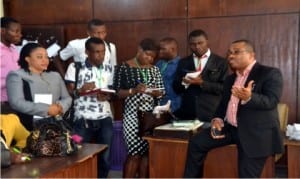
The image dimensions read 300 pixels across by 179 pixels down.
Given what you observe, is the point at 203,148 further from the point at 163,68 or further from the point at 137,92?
the point at 163,68

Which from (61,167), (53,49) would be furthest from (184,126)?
(53,49)

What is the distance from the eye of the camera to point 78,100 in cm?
349

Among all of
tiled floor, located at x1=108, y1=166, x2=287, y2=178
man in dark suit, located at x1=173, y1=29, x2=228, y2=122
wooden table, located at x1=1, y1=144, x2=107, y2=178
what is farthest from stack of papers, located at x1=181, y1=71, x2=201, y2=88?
tiled floor, located at x1=108, y1=166, x2=287, y2=178

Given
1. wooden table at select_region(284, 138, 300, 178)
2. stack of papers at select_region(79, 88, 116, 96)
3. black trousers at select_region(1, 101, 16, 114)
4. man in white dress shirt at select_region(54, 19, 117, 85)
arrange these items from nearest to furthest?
1. black trousers at select_region(1, 101, 16, 114)
2. wooden table at select_region(284, 138, 300, 178)
3. stack of papers at select_region(79, 88, 116, 96)
4. man in white dress shirt at select_region(54, 19, 117, 85)

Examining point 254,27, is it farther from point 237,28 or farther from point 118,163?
point 118,163

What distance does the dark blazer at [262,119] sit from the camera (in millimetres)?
2727

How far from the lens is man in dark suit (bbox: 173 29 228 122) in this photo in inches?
139

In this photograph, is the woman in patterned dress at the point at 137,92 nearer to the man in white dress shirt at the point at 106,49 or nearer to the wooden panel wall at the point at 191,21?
the man in white dress shirt at the point at 106,49

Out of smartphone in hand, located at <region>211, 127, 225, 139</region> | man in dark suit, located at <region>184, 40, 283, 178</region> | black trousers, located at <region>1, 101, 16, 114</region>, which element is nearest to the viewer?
man in dark suit, located at <region>184, 40, 283, 178</region>

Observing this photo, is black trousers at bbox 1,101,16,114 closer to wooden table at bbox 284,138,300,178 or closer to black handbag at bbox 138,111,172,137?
black handbag at bbox 138,111,172,137

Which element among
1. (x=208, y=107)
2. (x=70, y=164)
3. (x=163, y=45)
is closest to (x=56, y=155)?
(x=70, y=164)

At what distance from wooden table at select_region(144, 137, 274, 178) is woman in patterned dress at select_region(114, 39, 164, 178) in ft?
0.58

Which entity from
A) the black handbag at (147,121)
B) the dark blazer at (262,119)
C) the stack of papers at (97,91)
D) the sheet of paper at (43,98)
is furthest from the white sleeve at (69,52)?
the dark blazer at (262,119)

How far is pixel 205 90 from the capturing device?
11.6 ft
